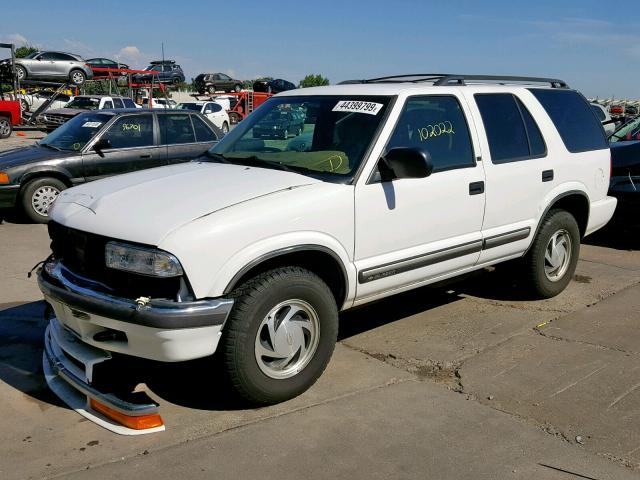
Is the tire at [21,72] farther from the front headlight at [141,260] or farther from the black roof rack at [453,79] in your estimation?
the front headlight at [141,260]

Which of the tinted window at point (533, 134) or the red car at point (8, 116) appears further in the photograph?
the red car at point (8, 116)

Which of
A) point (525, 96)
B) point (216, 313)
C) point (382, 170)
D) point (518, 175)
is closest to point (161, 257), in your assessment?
point (216, 313)

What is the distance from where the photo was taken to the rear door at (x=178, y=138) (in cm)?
979

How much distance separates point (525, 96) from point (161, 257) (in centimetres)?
355

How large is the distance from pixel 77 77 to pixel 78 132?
20.9m

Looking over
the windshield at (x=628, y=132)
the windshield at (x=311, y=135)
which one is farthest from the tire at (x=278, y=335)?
the windshield at (x=628, y=132)

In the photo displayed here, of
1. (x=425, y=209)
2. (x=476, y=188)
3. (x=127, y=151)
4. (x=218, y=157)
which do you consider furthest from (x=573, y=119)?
(x=127, y=151)

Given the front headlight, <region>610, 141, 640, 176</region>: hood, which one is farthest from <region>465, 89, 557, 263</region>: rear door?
<region>610, 141, 640, 176</region>: hood

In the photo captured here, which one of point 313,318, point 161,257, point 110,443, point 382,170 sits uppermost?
point 382,170

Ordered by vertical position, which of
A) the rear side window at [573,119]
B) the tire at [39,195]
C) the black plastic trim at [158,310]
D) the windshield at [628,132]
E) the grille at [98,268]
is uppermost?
the rear side window at [573,119]

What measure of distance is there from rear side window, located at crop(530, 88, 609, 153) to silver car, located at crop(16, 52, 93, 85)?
26152 millimetres

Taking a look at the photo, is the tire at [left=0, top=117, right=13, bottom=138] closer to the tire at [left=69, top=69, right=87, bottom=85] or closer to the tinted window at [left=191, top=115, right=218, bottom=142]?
the tire at [left=69, top=69, right=87, bottom=85]

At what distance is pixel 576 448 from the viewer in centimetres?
332

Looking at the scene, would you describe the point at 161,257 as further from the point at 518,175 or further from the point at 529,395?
the point at 518,175
